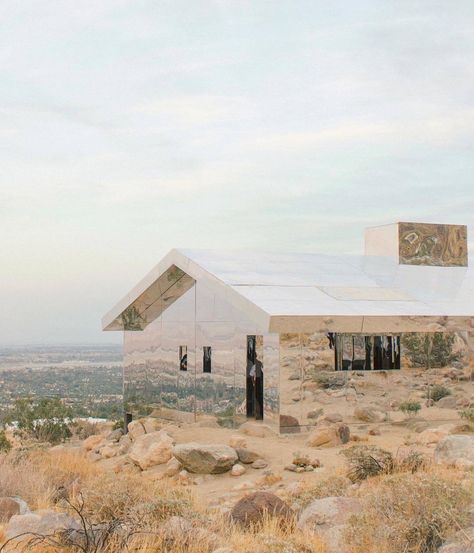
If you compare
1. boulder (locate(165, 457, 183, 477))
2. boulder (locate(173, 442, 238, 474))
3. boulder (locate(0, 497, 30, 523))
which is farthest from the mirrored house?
boulder (locate(0, 497, 30, 523))

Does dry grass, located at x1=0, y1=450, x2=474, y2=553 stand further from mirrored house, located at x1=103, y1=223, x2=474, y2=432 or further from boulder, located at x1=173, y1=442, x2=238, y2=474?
mirrored house, located at x1=103, y1=223, x2=474, y2=432

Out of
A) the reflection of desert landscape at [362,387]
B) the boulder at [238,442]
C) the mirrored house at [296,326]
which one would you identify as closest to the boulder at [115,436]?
the mirrored house at [296,326]

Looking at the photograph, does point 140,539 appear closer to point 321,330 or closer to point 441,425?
point 321,330

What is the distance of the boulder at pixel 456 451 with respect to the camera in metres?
14.3

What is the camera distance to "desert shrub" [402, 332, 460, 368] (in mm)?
20203

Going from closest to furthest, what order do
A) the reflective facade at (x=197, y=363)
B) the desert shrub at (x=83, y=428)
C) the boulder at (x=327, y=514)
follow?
the boulder at (x=327, y=514) < the reflective facade at (x=197, y=363) < the desert shrub at (x=83, y=428)

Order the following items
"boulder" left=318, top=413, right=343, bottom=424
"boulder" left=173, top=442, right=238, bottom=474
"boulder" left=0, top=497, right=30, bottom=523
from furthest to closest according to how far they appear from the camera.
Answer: "boulder" left=318, top=413, right=343, bottom=424
"boulder" left=173, top=442, right=238, bottom=474
"boulder" left=0, top=497, right=30, bottom=523

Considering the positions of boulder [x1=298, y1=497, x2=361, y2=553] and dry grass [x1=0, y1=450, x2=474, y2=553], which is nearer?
dry grass [x1=0, y1=450, x2=474, y2=553]

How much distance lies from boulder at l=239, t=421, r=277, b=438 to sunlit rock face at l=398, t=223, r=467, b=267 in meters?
7.55

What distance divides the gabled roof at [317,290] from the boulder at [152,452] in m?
3.25

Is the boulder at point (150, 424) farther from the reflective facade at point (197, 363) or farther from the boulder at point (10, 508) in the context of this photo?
the boulder at point (10, 508)

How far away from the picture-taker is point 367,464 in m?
13.9

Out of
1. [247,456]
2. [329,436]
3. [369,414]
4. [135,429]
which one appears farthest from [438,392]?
[135,429]

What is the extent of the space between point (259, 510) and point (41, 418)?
57.5 ft
